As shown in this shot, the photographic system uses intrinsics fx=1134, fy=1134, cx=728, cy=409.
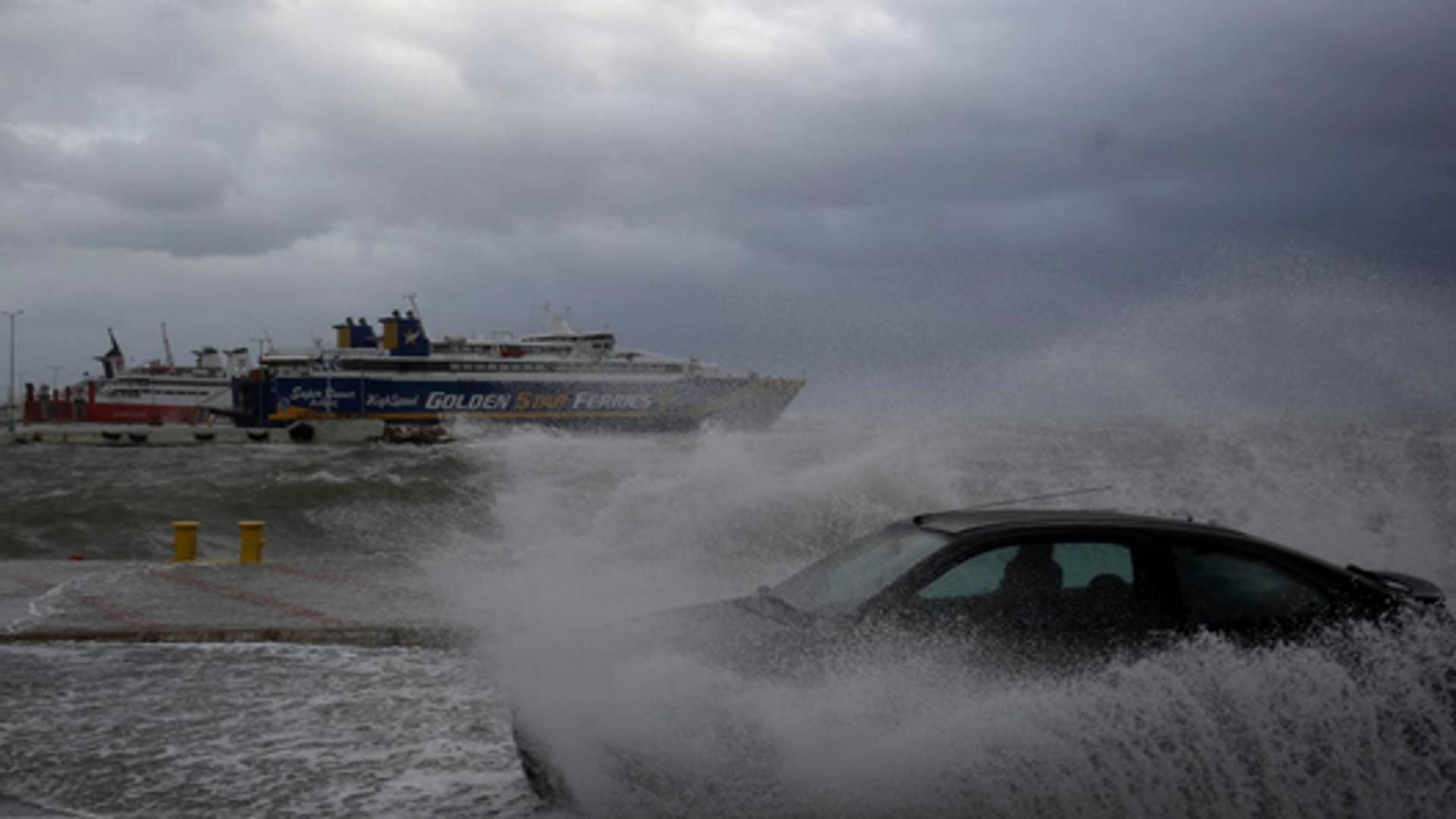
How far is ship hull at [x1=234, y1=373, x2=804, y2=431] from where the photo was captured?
66688 millimetres

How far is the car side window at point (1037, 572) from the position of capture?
15.5 feet

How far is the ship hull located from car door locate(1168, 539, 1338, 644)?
214 ft

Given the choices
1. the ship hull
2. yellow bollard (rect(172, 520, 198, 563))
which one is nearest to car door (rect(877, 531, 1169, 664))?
yellow bollard (rect(172, 520, 198, 563))

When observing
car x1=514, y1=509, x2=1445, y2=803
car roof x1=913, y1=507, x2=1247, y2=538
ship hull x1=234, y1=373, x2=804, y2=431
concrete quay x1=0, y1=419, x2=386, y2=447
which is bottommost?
concrete quay x1=0, y1=419, x2=386, y2=447

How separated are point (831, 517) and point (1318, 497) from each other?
32.8 ft

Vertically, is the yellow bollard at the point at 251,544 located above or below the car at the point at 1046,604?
below

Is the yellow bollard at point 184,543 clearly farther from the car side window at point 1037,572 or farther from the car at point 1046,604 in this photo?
the car side window at point 1037,572

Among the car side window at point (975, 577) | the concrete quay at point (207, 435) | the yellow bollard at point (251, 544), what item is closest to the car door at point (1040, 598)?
the car side window at point (975, 577)

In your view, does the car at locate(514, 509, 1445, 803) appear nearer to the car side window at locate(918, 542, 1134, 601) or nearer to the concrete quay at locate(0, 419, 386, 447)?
the car side window at locate(918, 542, 1134, 601)

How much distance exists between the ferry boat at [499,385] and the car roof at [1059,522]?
211ft

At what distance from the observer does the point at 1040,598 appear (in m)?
4.72

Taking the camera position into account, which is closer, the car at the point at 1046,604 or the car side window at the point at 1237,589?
the car at the point at 1046,604

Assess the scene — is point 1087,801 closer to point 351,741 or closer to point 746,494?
point 351,741

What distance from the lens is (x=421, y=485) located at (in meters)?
31.4
